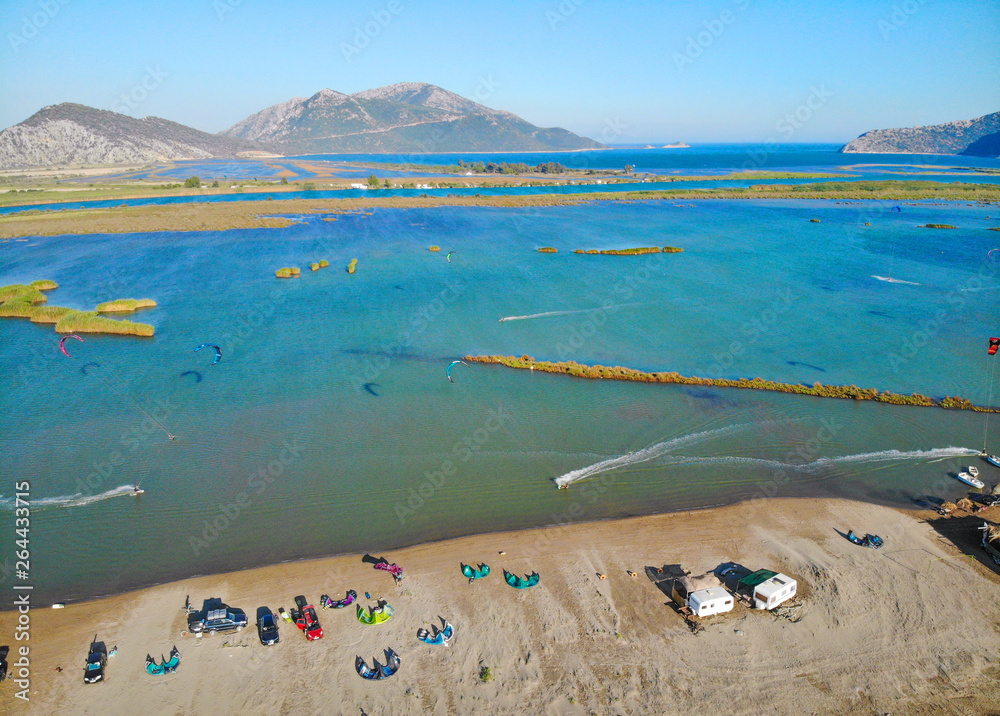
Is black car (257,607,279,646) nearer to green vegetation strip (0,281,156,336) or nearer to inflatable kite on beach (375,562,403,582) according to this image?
inflatable kite on beach (375,562,403,582)

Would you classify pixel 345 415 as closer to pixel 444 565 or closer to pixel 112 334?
pixel 444 565

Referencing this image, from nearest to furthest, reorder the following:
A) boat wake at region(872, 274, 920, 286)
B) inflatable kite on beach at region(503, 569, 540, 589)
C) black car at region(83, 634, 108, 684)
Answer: black car at region(83, 634, 108, 684) → inflatable kite on beach at region(503, 569, 540, 589) → boat wake at region(872, 274, 920, 286)

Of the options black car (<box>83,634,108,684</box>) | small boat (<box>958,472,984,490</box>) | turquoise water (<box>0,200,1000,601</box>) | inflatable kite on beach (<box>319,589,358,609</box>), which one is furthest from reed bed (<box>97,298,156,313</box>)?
small boat (<box>958,472,984,490</box>)

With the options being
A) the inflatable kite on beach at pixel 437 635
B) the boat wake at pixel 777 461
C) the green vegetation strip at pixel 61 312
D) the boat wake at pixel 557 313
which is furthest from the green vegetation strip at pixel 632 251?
the inflatable kite on beach at pixel 437 635

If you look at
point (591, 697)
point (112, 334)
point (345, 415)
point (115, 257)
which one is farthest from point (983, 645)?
point (115, 257)

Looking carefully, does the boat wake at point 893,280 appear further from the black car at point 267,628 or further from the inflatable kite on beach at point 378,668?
the black car at point 267,628
